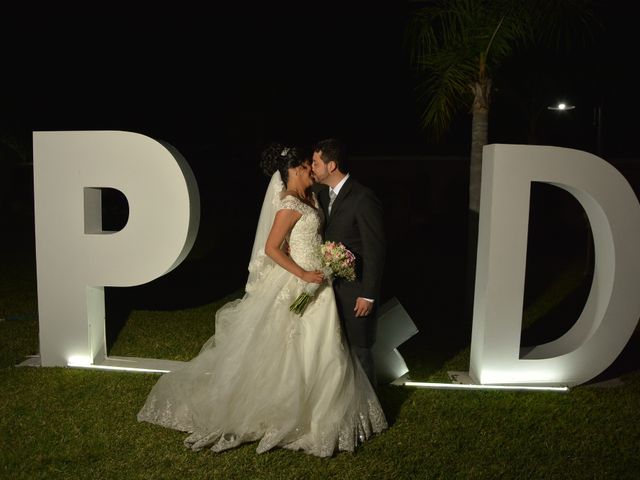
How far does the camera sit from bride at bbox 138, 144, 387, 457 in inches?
194

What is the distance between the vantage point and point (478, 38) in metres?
8.56

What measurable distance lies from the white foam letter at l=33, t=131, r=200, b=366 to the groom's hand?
1964 mm

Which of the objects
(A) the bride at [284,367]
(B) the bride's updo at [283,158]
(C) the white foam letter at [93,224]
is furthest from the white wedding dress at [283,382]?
(C) the white foam letter at [93,224]

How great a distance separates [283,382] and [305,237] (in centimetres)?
112

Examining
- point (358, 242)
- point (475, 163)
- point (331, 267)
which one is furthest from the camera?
point (475, 163)

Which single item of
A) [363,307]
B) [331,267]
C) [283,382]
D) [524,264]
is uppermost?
[331,267]

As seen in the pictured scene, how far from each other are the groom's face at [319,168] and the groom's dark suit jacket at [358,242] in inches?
7.2

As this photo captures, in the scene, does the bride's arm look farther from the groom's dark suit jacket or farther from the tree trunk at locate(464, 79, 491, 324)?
the tree trunk at locate(464, 79, 491, 324)

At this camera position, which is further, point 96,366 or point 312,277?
point 96,366

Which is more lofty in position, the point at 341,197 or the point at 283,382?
the point at 341,197

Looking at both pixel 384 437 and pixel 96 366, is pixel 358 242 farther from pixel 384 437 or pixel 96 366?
pixel 96 366

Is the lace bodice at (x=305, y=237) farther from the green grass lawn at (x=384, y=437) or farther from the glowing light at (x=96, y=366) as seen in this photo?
the glowing light at (x=96, y=366)

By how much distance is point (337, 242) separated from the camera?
5.28 meters

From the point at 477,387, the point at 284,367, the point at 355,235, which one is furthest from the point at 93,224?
the point at 477,387
